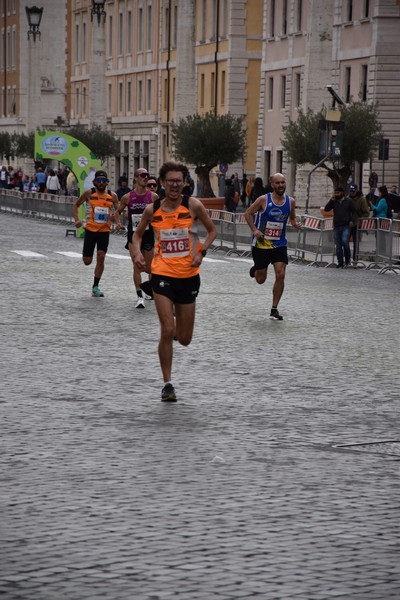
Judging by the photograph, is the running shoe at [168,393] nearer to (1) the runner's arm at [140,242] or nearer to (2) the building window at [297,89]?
(1) the runner's arm at [140,242]

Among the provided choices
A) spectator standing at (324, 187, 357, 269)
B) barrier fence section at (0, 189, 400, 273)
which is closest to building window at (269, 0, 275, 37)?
barrier fence section at (0, 189, 400, 273)

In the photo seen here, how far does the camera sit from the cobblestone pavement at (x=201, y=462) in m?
6.54

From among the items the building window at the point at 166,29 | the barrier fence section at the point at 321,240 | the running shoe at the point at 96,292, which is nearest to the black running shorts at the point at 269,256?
the running shoe at the point at 96,292

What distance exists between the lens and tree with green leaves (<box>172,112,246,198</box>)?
65.2 m

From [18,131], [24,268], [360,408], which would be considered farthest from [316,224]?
[18,131]

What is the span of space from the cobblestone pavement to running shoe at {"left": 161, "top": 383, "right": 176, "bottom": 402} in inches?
6.2

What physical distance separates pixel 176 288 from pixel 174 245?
345mm

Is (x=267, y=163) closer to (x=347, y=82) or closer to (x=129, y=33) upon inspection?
(x=347, y=82)

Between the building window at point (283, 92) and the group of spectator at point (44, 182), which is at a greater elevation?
the building window at point (283, 92)

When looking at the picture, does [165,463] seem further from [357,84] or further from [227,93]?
[227,93]

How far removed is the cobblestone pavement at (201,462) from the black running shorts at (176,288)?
2.32ft

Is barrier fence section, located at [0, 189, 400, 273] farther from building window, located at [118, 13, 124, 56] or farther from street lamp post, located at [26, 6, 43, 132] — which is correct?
building window, located at [118, 13, 124, 56]

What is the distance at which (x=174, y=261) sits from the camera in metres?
12.3

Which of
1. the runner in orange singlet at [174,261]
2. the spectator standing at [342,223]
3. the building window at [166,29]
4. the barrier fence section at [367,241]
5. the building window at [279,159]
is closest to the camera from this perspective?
the runner in orange singlet at [174,261]
